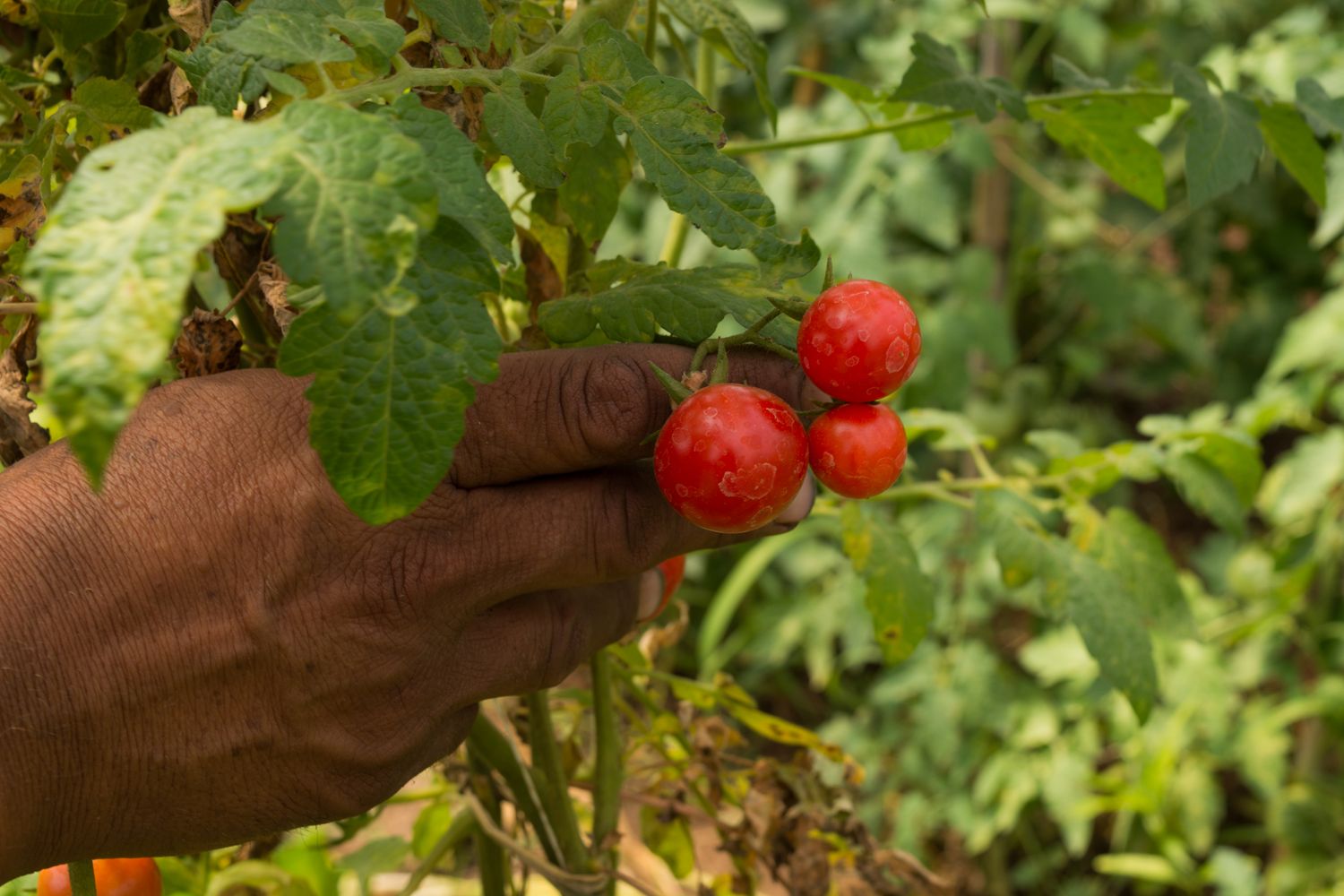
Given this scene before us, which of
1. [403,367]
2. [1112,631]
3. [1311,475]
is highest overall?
[403,367]

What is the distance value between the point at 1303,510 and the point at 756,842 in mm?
1395

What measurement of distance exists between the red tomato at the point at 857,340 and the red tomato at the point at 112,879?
595 millimetres

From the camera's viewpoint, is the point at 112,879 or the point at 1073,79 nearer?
the point at 112,879

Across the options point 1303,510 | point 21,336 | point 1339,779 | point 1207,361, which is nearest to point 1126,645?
point 21,336

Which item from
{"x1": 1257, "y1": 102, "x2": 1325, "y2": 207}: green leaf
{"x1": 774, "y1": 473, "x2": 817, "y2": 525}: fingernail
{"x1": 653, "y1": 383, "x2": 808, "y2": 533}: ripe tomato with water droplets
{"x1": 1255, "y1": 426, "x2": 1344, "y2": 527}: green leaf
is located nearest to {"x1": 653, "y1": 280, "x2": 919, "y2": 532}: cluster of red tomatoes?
{"x1": 653, "y1": 383, "x2": 808, "y2": 533}: ripe tomato with water droplets

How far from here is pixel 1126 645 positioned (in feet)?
3.40

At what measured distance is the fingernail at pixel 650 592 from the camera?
882 mm

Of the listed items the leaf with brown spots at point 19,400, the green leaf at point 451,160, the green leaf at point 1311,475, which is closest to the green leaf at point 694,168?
the green leaf at point 451,160

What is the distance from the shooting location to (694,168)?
63 centimetres

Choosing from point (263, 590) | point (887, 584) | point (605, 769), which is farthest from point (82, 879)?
point (887, 584)

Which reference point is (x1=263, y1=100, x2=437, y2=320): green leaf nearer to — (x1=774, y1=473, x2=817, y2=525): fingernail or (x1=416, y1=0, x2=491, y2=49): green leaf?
(x1=416, y1=0, x2=491, y2=49): green leaf

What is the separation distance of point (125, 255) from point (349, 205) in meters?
0.07

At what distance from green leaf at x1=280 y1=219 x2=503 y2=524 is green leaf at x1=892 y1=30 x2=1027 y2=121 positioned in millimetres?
499

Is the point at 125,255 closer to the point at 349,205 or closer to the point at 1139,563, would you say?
the point at 349,205
